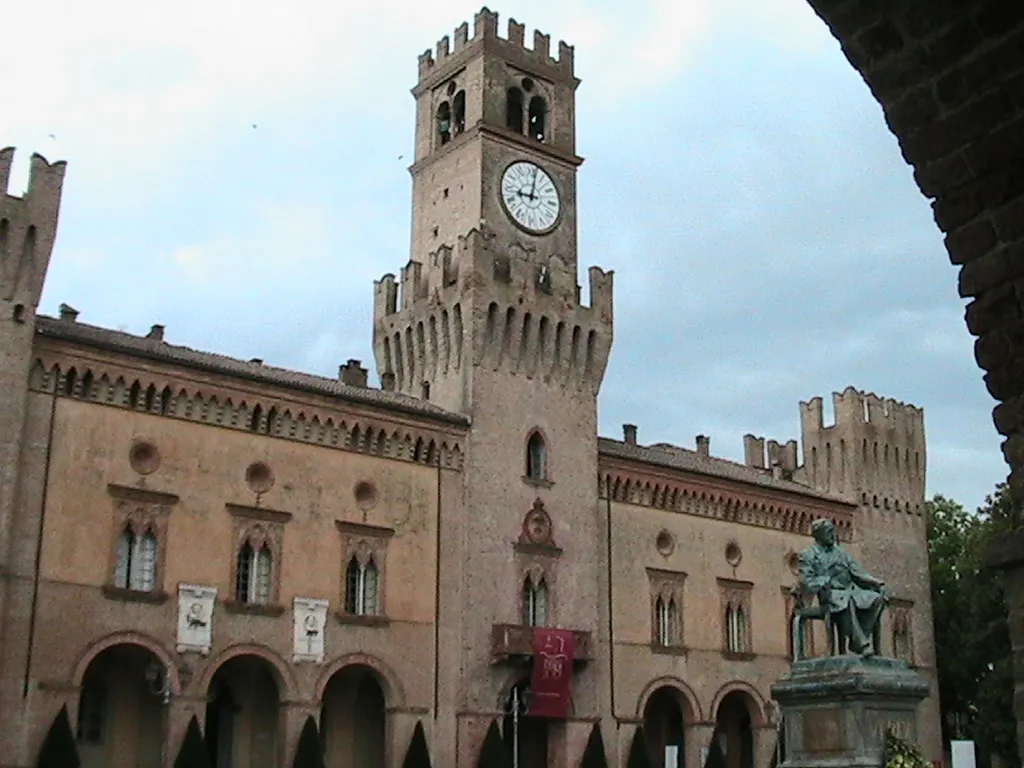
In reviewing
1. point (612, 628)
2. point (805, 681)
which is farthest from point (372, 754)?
point (805, 681)

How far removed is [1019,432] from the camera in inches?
234

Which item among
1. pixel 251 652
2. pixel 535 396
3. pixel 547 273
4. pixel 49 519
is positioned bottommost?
pixel 251 652

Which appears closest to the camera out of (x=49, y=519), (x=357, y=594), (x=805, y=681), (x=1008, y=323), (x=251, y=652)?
(x=1008, y=323)

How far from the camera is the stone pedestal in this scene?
1975cm

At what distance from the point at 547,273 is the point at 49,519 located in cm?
2005

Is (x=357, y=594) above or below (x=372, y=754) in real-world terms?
above

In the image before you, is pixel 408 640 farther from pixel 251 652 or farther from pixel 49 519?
pixel 49 519

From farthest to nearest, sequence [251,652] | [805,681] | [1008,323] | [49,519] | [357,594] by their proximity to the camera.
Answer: [357,594] → [251,652] → [49,519] → [805,681] → [1008,323]

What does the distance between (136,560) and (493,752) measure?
1196cm

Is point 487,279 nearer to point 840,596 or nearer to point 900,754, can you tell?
point 840,596

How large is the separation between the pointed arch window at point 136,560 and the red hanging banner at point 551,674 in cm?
1230

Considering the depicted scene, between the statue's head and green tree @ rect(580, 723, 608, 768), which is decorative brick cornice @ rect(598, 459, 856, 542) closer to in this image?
green tree @ rect(580, 723, 608, 768)

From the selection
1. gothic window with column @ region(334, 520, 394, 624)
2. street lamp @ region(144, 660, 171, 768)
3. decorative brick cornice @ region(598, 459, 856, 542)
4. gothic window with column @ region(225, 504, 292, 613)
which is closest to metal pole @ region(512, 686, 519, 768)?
gothic window with column @ region(334, 520, 394, 624)

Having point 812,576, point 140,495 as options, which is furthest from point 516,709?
point 812,576
